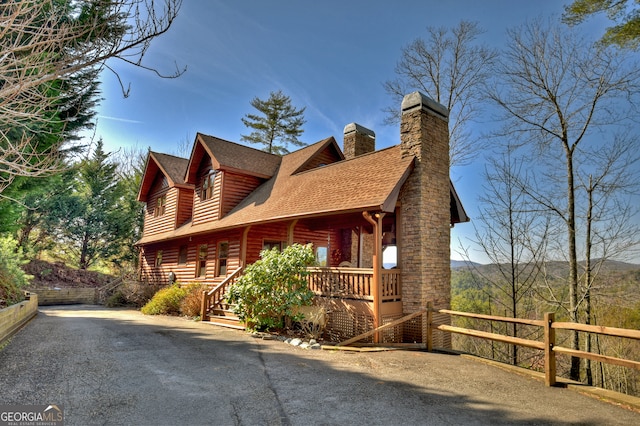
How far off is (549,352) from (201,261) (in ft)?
52.7

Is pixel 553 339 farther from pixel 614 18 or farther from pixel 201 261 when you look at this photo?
pixel 201 261

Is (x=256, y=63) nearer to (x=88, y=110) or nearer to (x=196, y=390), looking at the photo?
(x=88, y=110)

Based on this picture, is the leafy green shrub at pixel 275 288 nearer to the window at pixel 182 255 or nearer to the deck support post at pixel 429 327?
the deck support post at pixel 429 327

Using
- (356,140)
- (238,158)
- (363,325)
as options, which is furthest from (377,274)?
(238,158)

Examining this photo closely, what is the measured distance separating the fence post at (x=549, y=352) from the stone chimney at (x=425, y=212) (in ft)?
11.8

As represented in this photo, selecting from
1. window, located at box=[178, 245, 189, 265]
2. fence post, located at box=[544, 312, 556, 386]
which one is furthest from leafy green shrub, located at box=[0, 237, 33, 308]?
fence post, located at box=[544, 312, 556, 386]

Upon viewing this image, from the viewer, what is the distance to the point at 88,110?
17.0 metres

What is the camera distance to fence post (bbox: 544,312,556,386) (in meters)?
6.41

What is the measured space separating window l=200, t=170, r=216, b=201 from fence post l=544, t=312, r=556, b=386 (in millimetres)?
15959

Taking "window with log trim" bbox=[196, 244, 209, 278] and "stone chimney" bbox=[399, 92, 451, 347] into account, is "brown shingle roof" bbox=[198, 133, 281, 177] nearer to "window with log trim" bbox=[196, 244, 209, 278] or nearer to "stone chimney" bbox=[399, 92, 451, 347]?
"window with log trim" bbox=[196, 244, 209, 278]

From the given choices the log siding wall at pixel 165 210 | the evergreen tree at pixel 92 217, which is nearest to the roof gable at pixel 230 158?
the log siding wall at pixel 165 210

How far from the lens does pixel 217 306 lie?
13922 millimetres

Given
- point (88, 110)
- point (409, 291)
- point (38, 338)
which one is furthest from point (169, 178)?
point (409, 291)

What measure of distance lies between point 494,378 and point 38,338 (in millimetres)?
10888
